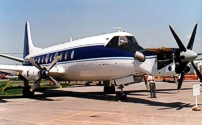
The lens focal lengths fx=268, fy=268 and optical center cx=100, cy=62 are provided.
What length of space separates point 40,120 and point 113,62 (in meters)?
6.31

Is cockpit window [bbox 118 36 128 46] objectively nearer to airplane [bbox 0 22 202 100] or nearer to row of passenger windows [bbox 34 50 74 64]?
airplane [bbox 0 22 202 100]

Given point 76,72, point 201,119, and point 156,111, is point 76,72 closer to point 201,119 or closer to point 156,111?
point 156,111

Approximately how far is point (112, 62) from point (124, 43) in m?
1.29

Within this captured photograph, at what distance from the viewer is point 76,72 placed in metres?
18.3

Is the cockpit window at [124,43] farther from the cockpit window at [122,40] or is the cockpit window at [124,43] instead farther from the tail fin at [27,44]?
the tail fin at [27,44]

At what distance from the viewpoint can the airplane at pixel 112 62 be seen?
1273 centimetres

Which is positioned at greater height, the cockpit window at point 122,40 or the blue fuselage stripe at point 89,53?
the cockpit window at point 122,40

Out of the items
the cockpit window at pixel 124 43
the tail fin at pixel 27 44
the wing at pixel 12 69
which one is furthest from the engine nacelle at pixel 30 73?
the tail fin at pixel 27 44

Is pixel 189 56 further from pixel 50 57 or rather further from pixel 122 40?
pixel 50 57

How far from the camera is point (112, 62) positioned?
593 inches

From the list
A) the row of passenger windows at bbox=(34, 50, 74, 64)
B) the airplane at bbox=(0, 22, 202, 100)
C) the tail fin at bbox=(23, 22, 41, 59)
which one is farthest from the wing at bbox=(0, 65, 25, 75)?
the tail fin at bbox=(23, 22, 41, 59)

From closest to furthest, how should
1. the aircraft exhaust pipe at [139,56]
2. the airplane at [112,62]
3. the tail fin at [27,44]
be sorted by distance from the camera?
1. the airplane at [112,62]
2. the aircraft exhaust pipe at [139,56]
3. the tail fin at [27,44]

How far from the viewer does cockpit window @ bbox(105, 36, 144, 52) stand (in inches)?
580

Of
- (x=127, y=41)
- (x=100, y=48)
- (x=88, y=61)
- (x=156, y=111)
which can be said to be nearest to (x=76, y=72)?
(x=88, y=61)
